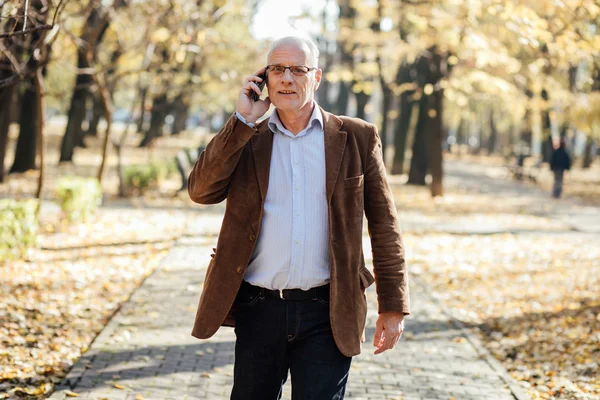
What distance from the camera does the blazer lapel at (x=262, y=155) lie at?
3.34 meters

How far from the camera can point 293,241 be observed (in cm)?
333

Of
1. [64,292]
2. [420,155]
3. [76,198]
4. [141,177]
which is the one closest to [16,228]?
[64,292]

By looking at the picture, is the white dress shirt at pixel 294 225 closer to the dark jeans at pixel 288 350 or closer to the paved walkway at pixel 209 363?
the dark jeans at pixel 288 350

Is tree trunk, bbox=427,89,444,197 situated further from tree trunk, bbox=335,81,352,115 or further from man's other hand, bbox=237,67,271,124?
man's other hand, bbox=237,67,271,124

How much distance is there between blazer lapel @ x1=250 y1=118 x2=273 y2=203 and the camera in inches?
131

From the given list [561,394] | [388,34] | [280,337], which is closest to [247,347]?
[280,337]

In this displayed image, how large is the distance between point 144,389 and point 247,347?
2.58 meters

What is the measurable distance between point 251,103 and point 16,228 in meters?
7.87

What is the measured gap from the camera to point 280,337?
334 cm

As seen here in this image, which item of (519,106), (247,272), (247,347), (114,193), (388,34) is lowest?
(114,193)

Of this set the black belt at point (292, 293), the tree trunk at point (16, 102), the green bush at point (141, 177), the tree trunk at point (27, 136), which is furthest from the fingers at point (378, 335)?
the tree trunk at point (27, 136)

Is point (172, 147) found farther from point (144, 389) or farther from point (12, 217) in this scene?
point (144, 389)

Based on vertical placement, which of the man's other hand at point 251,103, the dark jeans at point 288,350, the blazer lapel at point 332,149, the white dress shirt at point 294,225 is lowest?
the dark jeans at point 288,350

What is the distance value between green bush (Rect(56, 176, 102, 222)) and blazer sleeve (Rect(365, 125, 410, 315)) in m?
11.0
